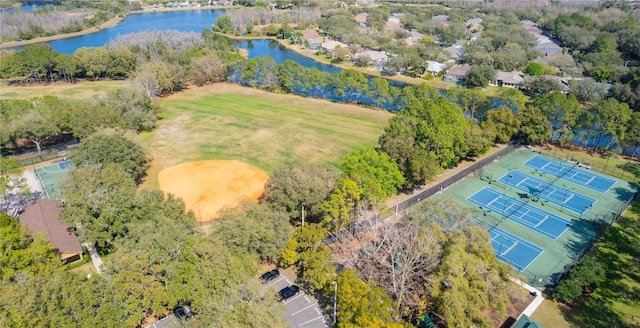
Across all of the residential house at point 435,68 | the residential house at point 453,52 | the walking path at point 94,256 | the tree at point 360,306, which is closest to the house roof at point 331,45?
the residential house at point 435,68

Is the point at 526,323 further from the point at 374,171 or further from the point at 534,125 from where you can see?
the point at 534,125

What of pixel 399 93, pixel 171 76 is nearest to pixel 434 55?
pixel 399 93

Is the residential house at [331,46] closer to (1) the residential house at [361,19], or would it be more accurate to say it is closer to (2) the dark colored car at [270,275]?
(1) the residential house at [361,19]

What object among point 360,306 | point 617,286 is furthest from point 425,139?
point 360,306

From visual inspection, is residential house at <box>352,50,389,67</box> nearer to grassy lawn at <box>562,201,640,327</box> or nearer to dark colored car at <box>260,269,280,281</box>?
grassy lawn at <box>562,201,640,327</box>

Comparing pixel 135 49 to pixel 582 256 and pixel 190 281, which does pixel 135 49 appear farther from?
pixel 582 256
